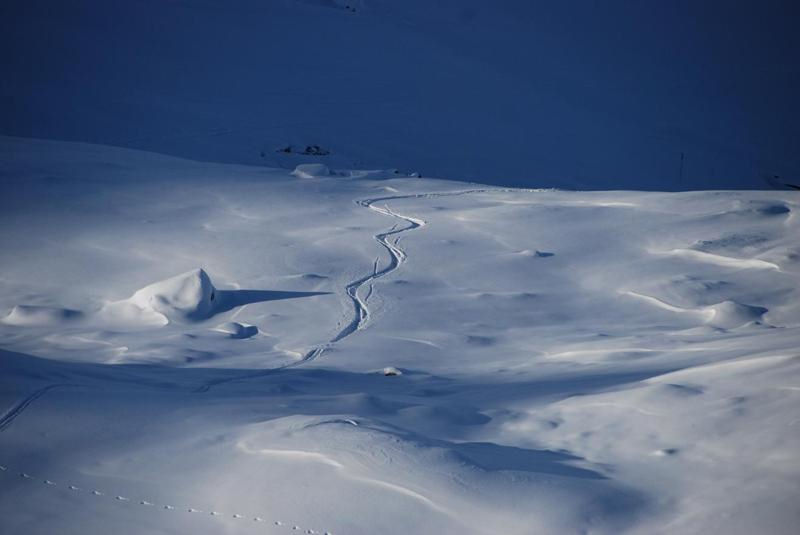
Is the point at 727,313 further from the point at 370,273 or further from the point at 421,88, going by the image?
the point at 421,88

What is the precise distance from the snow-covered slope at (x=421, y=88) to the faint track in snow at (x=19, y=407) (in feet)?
26.9

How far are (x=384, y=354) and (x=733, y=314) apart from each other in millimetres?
2180

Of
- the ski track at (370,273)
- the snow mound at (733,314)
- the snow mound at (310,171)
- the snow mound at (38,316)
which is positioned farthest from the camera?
the snow mound at (310,171)

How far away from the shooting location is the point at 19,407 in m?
3.01

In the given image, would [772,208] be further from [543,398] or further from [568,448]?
[568,448]

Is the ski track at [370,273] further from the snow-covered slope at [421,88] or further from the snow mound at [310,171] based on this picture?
the snow-covered slope at [421,88]

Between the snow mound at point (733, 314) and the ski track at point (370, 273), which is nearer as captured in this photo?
the ski track at point (370, 273)

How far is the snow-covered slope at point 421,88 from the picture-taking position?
42.9ft

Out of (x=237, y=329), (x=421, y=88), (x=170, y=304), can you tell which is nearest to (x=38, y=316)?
(x=170, y=304)

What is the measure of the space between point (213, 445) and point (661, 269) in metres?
4.05

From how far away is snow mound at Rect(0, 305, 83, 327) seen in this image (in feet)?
16.7

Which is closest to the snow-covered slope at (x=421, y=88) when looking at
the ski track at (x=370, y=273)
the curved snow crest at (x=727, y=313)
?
the ski track at (x=370, y=273)

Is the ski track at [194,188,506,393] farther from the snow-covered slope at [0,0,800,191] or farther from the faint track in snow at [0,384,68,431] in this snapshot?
the snow-covered slope at [0,0,800,191]

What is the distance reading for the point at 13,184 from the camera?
25.7ft
